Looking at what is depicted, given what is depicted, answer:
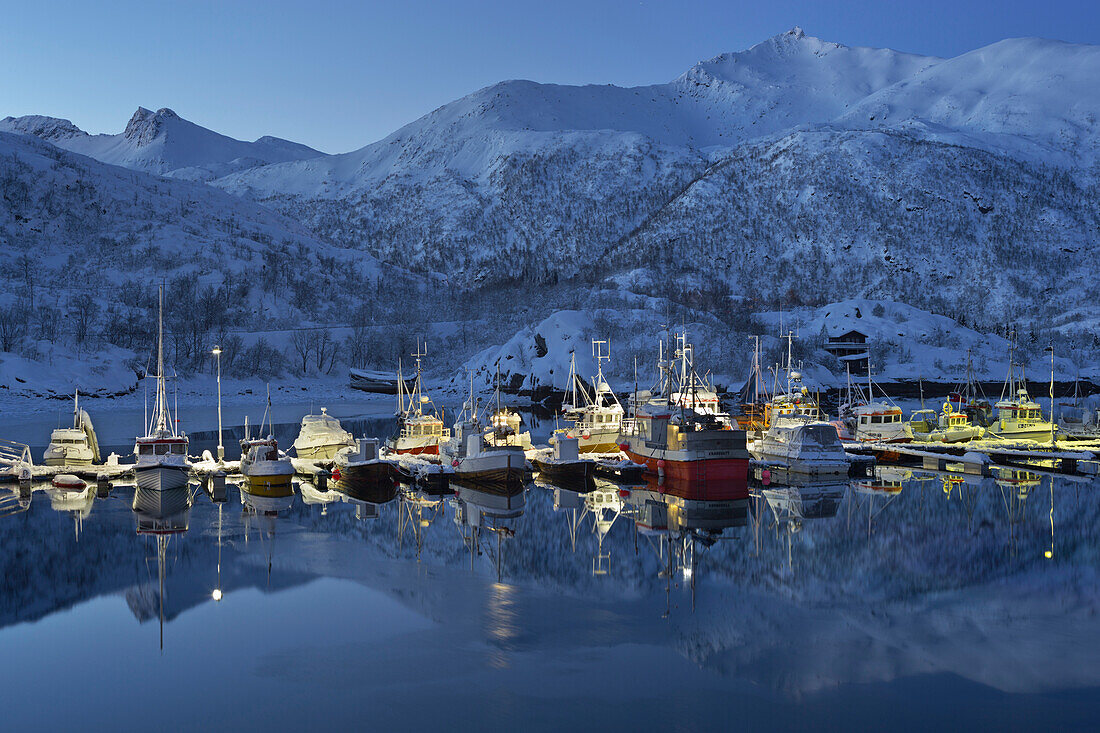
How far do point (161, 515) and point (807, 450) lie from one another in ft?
111

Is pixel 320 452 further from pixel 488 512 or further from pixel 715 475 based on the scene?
pixel 715 475

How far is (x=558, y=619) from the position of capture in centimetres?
2380

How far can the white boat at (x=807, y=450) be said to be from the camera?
169ft

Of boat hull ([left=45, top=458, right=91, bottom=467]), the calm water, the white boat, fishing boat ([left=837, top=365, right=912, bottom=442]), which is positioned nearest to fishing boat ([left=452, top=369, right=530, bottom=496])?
the calm water

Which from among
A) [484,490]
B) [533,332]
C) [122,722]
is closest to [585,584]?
[122,722]

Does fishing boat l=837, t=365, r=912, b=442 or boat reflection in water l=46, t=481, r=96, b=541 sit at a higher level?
fishing boat l=837, t=365, r=912, b=442

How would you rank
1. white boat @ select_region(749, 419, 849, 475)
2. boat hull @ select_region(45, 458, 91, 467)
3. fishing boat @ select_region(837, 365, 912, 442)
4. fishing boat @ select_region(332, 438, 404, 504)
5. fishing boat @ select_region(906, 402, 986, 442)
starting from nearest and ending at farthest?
1. fishing boat @ select_region(332, 438, 404, 504)
2. white boat @ select_region(749, 419, 849, 475)
3. boat hull @ select_region(45, 458, 91, 467)
4. fishing boat @ select_region(906, 402, 986, 442)
5. fishing boat @ select_region(837, 365, 912, 442)

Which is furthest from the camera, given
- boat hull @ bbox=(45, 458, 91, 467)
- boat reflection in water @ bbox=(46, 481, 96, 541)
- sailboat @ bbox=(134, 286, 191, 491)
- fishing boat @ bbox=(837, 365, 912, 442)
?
fishing boat @ bbox=(837, 365, 912, 442)

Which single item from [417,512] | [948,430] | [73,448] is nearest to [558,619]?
[417,512]

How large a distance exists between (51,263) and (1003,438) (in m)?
195

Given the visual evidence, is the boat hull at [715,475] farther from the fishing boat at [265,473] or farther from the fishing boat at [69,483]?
the fishing boat at [69,483]

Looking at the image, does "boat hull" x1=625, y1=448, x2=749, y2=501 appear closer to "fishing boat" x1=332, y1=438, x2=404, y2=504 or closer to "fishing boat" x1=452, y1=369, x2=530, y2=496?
"fishing boat" x1=452, y1=369, x2=530, y2=496

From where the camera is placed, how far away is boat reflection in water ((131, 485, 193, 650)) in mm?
32497

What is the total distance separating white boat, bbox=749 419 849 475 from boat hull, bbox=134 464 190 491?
106 ft
